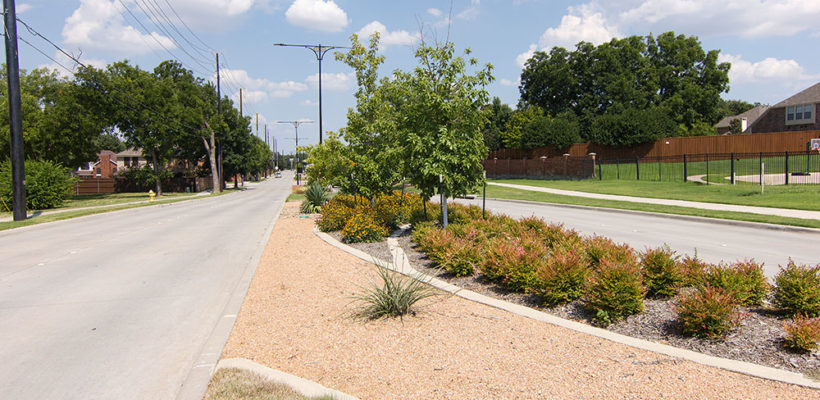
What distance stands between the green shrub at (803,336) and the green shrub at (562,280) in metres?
1.92

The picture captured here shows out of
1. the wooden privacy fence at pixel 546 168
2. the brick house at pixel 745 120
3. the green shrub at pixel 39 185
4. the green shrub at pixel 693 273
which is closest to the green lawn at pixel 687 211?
the green shrub at pixel 693 273

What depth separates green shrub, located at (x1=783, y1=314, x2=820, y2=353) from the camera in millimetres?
4008

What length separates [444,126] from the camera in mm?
9719

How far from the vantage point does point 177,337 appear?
5398 mm

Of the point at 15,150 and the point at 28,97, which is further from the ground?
the point at 28,97

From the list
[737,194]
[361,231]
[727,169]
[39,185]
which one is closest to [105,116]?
[39,185]

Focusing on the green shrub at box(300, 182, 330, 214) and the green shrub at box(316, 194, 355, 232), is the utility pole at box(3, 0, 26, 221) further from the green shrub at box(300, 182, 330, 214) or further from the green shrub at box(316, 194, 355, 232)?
the green shrub at box(316, 194, 355, 232)

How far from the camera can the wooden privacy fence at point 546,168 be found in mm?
34719

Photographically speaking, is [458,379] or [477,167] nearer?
[458,379]

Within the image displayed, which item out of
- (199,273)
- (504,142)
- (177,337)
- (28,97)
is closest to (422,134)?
(199,273)

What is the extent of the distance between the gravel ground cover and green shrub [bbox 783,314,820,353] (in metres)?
0.64

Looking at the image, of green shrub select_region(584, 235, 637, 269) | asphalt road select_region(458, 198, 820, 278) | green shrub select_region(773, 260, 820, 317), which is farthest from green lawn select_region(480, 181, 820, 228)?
green shrub select_region(773, 260, 820, 317)

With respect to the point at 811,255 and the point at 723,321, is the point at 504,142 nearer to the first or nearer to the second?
the point at 811,255

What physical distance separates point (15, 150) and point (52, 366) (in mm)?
16589
